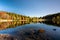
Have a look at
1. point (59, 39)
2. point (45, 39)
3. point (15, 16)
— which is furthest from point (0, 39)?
point (15, 16)

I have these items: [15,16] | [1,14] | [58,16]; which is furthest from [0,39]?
[58,16]

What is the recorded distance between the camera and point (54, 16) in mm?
87188

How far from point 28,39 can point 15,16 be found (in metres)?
69.5

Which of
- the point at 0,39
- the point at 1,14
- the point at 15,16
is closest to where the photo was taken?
the point at 0,39

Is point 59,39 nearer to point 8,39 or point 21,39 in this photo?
point 21,39

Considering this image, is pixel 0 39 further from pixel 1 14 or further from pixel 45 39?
pixel 1 14

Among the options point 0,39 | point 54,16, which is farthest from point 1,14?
point 0,39

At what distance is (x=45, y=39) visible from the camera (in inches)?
627

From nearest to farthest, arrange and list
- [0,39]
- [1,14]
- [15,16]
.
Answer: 1. [0,39]
2. [1,14]
3. [15,16]

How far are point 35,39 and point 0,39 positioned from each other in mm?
4596

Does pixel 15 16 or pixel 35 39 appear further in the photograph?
pixel 15 16

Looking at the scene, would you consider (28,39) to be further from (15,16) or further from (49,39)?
(15,16)

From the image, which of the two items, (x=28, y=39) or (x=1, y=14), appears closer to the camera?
(x=28, y=39)

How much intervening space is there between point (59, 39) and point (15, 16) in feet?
230
